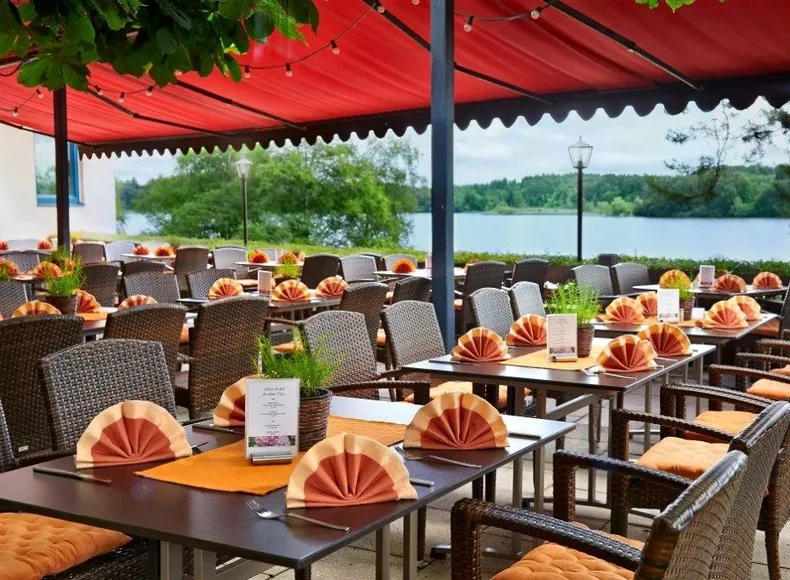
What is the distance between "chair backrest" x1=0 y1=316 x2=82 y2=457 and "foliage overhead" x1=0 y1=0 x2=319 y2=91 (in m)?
1.40

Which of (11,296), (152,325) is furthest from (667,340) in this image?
(11,296)

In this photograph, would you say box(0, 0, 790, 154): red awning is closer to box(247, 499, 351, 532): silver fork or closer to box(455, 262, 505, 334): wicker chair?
box(455, 262, 505, 334): wicker chair

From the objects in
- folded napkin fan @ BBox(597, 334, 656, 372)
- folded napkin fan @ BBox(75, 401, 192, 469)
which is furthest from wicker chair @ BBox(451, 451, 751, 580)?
folded napkin fan @ BBox(597, 334, 656, 372)

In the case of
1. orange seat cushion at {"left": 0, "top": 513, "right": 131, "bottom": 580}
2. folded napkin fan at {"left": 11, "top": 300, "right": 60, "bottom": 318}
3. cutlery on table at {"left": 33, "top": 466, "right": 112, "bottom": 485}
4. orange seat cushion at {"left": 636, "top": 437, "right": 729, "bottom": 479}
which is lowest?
orange seat cushion at {"left": 636, "top": 437, "right": 729, "bottom": 479}

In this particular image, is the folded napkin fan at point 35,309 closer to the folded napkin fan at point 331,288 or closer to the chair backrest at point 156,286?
the chair backrest at point 156,286

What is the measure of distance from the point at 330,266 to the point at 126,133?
4.81 m

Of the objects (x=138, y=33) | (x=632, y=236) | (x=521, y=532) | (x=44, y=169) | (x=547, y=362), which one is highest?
(x=44, y=169)

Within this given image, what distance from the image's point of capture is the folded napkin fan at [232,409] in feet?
8.57

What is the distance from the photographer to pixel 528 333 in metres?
4.28

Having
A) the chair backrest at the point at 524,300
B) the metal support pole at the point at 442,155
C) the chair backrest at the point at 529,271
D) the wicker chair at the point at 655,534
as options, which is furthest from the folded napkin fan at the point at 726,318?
the chair backrest at the point at 529,271

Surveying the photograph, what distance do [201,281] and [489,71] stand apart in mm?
2758

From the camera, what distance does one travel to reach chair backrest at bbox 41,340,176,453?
2711 mm

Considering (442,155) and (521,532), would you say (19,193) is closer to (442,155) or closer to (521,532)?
(442,155)

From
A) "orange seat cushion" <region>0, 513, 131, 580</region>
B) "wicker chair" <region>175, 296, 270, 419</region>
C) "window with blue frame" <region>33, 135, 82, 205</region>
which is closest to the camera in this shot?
"orange seat cushion" <region>0, 513, 131, 580</region>
